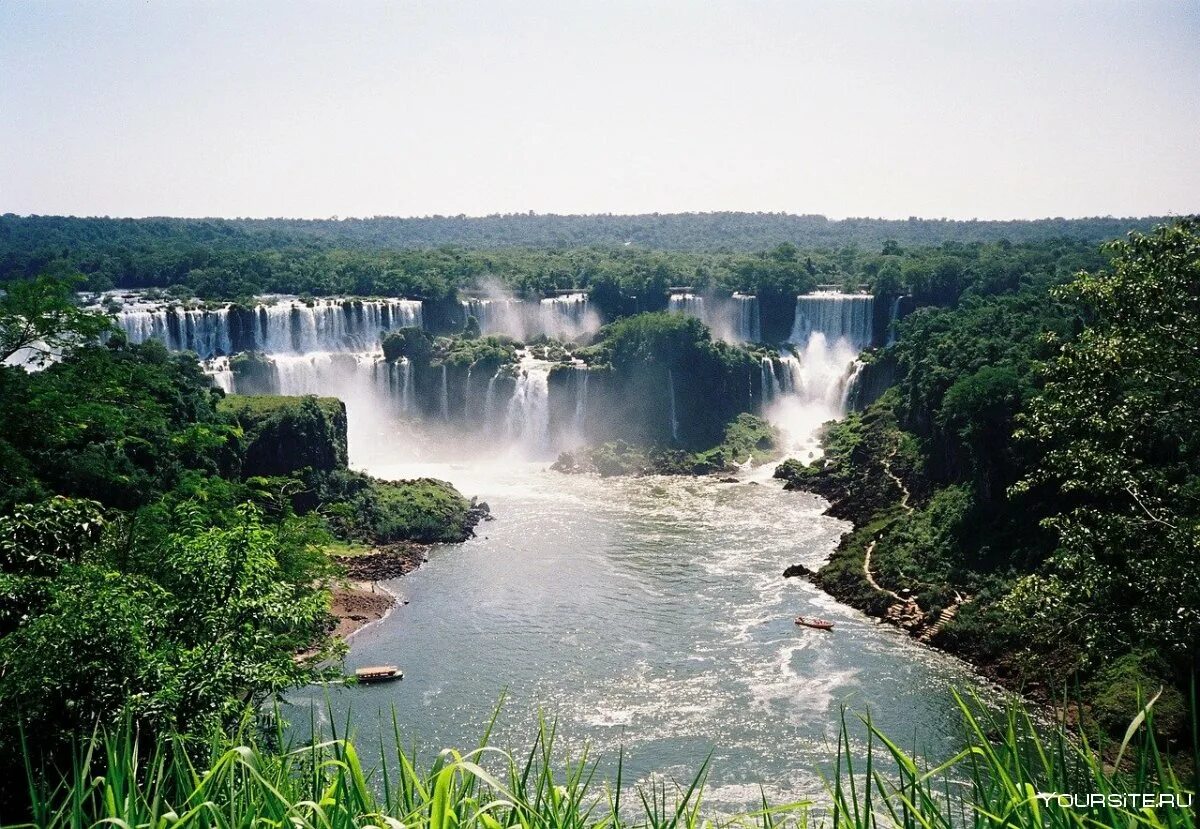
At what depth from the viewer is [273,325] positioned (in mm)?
61844

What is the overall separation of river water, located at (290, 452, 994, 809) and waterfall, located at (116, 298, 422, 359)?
22.0 m

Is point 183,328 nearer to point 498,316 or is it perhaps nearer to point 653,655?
point 498,316

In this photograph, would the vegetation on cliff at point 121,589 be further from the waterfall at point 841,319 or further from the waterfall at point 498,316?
the waterfall at point 841,319

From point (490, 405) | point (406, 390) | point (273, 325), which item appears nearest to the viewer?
point (273, 325)

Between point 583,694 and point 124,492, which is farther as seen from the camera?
point 124,492

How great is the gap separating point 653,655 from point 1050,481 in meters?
13.3

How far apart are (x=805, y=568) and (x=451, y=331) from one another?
37746 millimetres

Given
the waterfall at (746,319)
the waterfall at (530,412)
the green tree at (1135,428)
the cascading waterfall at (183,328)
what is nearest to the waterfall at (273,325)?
the cascading waterfall at (183,328)

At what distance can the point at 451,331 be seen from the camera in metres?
70.8

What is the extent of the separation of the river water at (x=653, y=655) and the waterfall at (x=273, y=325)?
22.0 meters

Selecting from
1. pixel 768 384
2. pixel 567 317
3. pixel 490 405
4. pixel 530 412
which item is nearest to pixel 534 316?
pixel 567 317

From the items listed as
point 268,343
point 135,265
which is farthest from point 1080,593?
point 135,265

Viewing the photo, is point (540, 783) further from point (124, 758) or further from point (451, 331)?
point (451, 331)

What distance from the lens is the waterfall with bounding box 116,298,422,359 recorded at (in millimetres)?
58406
